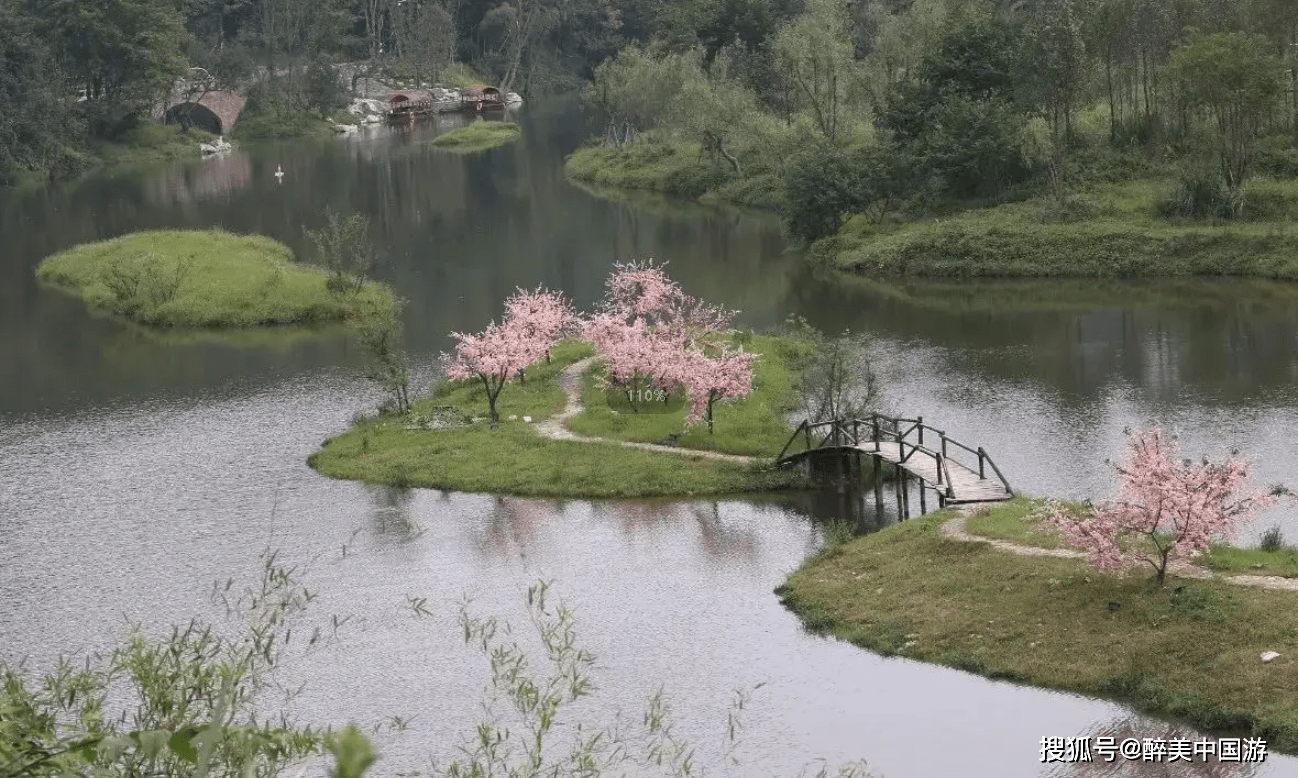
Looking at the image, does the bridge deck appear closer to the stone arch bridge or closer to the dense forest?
the dense forest

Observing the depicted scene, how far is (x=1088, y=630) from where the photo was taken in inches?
1142

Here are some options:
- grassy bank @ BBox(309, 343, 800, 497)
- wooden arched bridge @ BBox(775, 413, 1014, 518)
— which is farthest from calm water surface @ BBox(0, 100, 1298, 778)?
wooden arched bridge @ BBox(775, 413, 1014, 518)

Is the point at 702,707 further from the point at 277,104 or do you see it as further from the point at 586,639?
the point at 277,104

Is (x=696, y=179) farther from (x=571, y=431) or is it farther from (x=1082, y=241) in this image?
(x=571, y=431)

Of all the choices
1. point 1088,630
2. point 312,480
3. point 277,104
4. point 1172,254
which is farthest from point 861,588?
point 277,104

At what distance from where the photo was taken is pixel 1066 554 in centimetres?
3173

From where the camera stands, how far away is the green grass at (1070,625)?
86.1 feet

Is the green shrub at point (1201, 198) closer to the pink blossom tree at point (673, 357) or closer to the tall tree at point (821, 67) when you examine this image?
the tall tree at point (821, 67)

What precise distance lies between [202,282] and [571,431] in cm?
2946

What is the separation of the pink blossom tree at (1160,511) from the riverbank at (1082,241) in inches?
1397

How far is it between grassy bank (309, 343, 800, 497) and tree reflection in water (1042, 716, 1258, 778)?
1558 centimetres

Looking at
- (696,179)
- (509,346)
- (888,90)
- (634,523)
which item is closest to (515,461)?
→ (509,346)

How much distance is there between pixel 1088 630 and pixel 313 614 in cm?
1480

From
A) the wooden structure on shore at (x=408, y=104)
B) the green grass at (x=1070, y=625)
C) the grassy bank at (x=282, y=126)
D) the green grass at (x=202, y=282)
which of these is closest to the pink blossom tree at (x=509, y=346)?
the green grass at (x=202, y=282)
